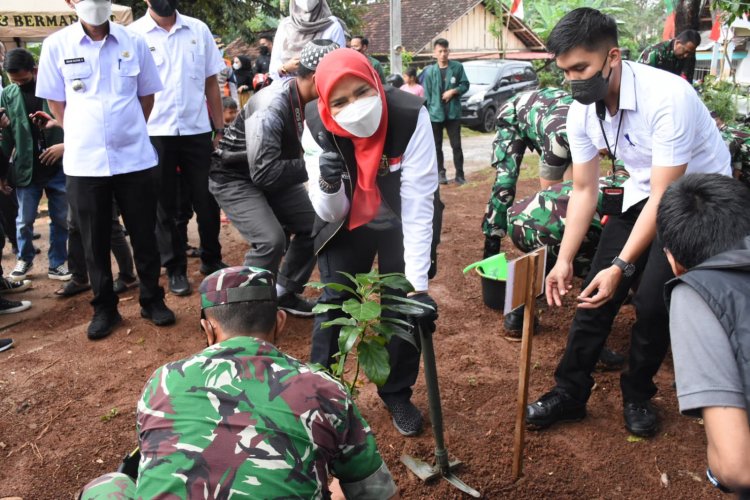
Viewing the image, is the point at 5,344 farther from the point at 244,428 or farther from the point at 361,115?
the point at 244,428

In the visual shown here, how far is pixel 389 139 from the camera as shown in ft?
8.54

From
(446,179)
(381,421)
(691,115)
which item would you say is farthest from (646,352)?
(446,179)

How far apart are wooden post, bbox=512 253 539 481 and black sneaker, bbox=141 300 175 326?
8.32 ft

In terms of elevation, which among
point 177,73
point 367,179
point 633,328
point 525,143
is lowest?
point 633,328

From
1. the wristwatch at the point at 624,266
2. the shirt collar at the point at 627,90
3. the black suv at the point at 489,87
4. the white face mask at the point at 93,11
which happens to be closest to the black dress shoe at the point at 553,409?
the wristwatch at the point at 624,266

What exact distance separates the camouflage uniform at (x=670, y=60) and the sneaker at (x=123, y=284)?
5.87 m

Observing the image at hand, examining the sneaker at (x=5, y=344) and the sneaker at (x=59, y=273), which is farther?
the sneaker at (x=59, y=273)

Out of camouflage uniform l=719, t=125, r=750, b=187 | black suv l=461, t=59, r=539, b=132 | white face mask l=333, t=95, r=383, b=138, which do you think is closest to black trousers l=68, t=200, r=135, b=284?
white face mask l=333, t=95, r=383, b=138

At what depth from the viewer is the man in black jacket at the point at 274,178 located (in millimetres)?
3355

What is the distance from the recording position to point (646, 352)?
2.77 metres

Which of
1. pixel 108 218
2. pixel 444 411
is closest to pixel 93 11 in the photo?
pixel 108 218

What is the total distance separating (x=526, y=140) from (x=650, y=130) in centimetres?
217

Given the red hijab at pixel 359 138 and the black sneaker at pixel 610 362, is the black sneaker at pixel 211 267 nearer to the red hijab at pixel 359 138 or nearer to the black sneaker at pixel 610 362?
the red hijab at pixel 359 138

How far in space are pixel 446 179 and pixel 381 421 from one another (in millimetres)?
6079
